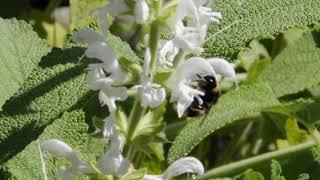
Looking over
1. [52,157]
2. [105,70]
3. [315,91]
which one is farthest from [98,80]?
[315,91]

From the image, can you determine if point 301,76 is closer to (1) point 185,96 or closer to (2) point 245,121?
(2) point 245,121

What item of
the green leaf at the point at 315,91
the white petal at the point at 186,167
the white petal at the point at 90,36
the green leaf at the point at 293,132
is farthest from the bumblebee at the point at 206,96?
the green leaf at the point at 315,91

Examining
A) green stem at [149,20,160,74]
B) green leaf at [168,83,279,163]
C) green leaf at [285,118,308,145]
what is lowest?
green leaf at [285,118,308,145]

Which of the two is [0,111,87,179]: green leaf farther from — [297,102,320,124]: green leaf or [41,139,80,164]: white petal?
[297,102,320,124]: green leaf

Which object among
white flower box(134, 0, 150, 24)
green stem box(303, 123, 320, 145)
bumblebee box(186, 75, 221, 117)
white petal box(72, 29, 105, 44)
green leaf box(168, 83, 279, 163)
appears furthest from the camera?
green stem box(303, 123, 320, 145)

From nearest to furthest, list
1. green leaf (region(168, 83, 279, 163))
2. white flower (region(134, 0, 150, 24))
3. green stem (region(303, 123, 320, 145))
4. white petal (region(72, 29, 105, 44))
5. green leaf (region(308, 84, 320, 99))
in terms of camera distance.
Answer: white flower (region(134, 0, 150, 24)) → white petal (region(72, 29, 105, 44)) → green leaf (region(168, 83, 279, 163)) → green stem (region(303, 123, 320, 145)) → green leaf (region(308, 84, 320, 99))

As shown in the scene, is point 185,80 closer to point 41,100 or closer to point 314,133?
point 41,100

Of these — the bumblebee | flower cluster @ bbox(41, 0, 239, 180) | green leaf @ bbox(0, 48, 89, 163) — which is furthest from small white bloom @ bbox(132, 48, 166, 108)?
green leaf @ bbox(0, 48, 89, 163)

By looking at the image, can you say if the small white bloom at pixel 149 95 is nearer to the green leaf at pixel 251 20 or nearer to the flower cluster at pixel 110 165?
the flower cluster at pixel 110 165
